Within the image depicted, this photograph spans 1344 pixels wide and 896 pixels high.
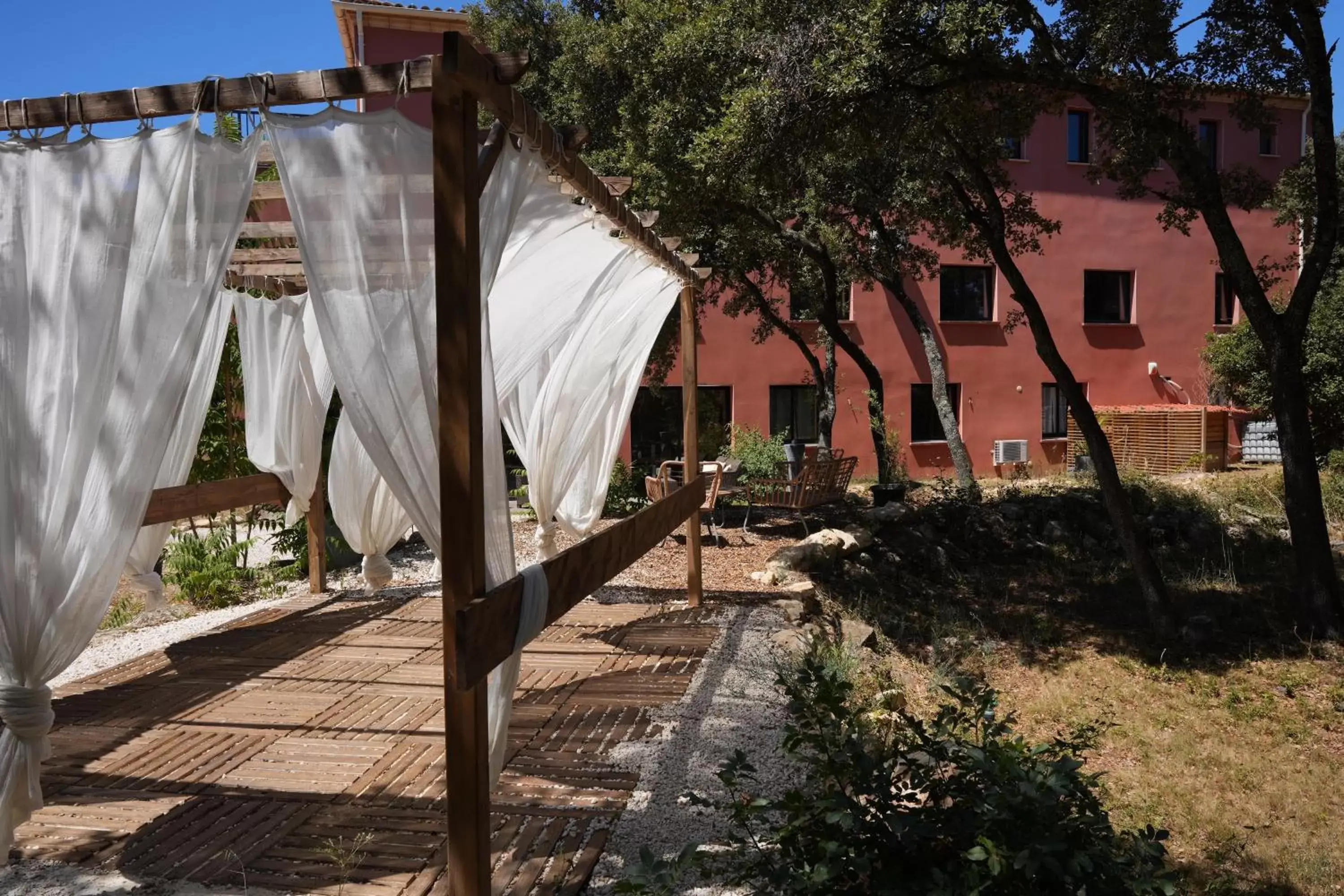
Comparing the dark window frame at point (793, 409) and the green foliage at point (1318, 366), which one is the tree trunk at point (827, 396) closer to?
the dark window frame at point (793, 409)

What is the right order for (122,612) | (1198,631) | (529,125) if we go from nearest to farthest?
(529,125) → (122,612) → (1198,631)

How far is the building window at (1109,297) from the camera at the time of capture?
A: 1934 centimetres

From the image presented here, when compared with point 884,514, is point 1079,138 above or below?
above

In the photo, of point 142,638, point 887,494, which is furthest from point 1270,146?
point 142,638

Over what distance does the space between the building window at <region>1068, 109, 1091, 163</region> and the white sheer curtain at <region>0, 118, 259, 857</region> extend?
18891 millimetres

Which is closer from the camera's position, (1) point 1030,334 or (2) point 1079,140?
(2) point 1079,140

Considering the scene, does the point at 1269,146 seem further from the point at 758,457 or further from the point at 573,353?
the point at 573,353

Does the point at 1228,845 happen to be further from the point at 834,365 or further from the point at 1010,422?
the point at 1010,422

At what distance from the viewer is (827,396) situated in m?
14.7

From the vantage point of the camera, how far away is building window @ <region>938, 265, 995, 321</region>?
18484 millimetres

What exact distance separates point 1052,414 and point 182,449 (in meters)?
17.5

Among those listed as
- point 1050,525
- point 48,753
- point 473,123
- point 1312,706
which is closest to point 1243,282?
point 1312,706

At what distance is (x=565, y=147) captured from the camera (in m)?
3.54

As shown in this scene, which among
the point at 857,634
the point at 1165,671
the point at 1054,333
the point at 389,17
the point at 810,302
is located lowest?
the point at 1165,671
